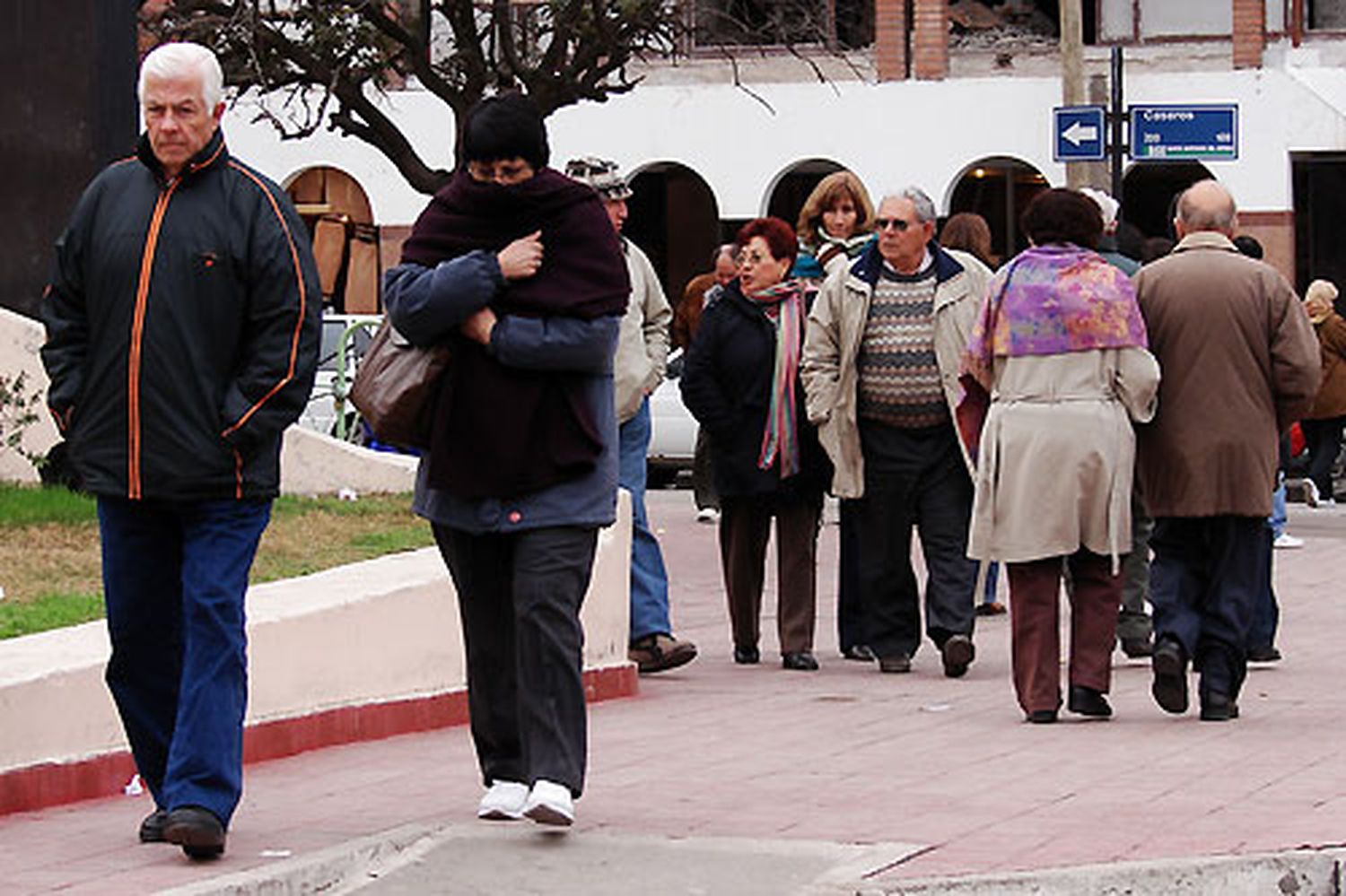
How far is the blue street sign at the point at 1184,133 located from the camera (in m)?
24.2

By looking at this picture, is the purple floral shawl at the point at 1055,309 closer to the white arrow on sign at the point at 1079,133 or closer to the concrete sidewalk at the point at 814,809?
the concrete sidewalk at the point at 814,809

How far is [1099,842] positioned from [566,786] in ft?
4.56

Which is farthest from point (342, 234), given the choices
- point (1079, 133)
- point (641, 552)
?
point (641, 552)

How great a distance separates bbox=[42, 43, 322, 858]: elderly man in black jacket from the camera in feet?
25.0

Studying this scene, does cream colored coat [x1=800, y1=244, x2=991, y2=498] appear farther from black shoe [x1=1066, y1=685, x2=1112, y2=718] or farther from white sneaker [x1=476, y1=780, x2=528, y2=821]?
white sneaker [x1=476, y1=780, x2=528, y2=821]

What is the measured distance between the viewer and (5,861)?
25.3 ft

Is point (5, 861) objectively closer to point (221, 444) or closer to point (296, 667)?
point (221, 444)

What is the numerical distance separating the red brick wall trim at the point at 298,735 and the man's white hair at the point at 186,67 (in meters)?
1.99

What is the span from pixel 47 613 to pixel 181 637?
239 cm

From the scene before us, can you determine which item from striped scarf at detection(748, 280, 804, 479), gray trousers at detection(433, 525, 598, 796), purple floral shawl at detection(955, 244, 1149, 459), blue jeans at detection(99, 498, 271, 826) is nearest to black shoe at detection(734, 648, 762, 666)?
striped scarf at detection(748, 280, 804, 479)

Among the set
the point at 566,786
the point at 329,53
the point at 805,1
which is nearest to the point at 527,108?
the point at 566,786

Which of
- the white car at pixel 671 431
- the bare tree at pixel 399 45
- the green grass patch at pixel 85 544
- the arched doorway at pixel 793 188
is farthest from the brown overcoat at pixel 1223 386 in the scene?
the arched doorway at pixel 793 188

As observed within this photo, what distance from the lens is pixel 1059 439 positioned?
1077 centimetres

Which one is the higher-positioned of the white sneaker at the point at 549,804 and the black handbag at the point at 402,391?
the black handbag at the point at 402,391
